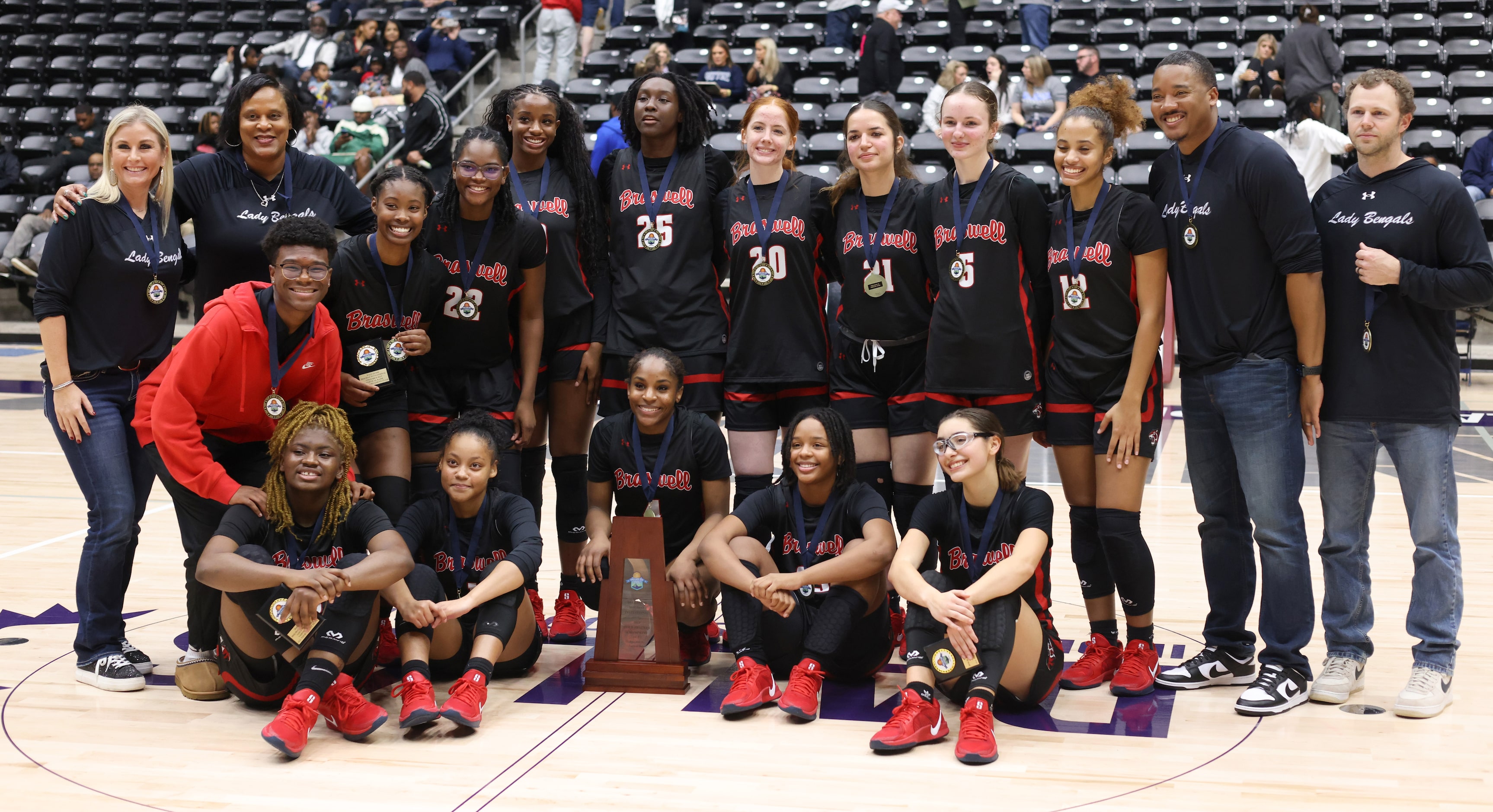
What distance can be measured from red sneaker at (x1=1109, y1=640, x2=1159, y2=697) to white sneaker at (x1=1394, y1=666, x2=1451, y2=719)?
66 centimetres

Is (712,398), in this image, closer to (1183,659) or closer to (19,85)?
(1183,659)

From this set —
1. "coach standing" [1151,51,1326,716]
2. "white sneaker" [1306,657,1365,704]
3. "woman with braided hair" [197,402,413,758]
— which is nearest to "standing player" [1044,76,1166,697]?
"coach standing" [1151,51,1326,716]

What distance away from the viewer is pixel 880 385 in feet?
13.6

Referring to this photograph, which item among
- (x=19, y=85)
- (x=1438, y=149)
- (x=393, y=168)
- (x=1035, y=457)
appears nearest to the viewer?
(x=393, y=168)

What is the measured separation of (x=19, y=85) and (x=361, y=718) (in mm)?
14329

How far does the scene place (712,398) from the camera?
4.27 meters

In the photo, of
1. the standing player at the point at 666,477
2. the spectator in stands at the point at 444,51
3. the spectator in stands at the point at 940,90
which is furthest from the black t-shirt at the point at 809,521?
the spectator in stands at the point at 444,51

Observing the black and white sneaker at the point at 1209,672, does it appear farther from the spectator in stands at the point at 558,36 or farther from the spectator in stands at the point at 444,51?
the spectator in stands at the point at 444,51

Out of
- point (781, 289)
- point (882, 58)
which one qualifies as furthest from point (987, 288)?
point (882, 58)

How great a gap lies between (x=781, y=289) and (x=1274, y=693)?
188 cm

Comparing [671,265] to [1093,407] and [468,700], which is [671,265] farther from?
[468,700]

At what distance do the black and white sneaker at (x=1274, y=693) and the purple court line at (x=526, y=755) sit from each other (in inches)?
72.4

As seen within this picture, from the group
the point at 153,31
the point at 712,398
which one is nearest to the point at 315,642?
the point at 712,398

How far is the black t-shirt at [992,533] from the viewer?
12.0 ft
